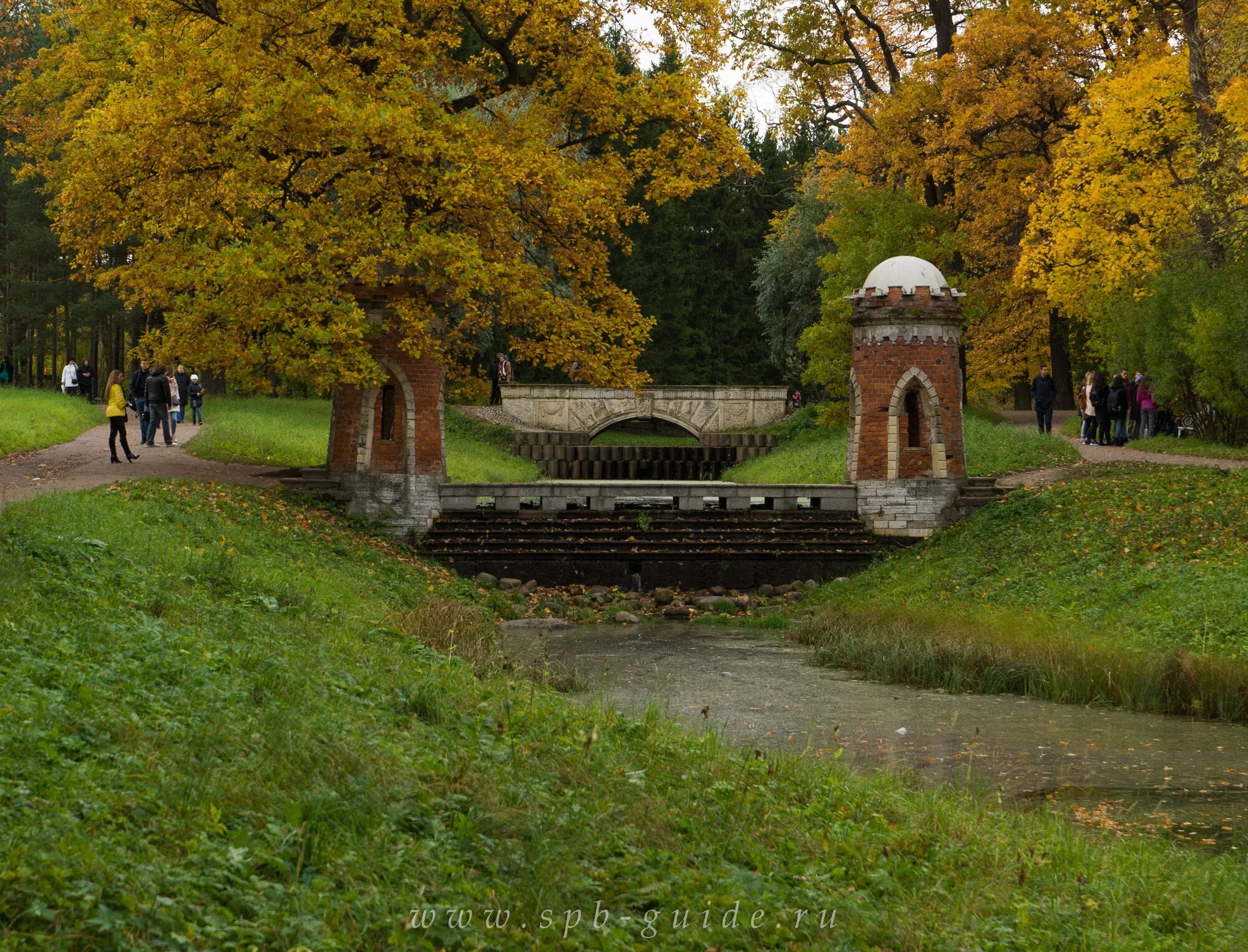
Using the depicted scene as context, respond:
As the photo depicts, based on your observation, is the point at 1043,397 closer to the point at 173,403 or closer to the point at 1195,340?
the point at 1195,340

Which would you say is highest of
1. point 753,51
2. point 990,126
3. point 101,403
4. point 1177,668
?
point 753,51

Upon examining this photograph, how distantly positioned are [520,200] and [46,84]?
13725 mm

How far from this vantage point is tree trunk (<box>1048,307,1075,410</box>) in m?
38.6

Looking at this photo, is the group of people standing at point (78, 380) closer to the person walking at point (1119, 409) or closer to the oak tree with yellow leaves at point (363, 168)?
the oak tree with yellow leaves at point (363, 168)

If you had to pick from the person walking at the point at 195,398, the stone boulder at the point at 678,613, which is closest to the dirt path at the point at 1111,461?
the stone boulder at the point at 678,613

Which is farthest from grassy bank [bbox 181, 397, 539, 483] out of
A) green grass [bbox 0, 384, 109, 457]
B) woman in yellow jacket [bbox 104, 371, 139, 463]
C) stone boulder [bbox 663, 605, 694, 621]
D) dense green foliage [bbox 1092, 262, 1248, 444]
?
dense green foliage [bbox 1092, 262, 1248, 444]

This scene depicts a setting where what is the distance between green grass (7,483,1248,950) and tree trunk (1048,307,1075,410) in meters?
31.4

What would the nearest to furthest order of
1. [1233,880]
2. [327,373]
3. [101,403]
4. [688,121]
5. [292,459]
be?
1. [1233,880]
2. [327,373]
3. [688,121]
4. [292,459]
5. [101,403]

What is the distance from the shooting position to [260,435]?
30.4m

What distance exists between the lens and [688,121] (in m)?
22.4

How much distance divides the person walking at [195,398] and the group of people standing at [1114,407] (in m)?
21.6

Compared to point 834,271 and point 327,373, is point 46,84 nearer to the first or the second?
point 327,373

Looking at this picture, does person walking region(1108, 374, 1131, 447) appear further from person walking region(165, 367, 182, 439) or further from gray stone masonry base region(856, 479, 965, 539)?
person walking region(165, 367, 182, 439)

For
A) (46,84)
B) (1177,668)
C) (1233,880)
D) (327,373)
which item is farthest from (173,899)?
(46,84)
